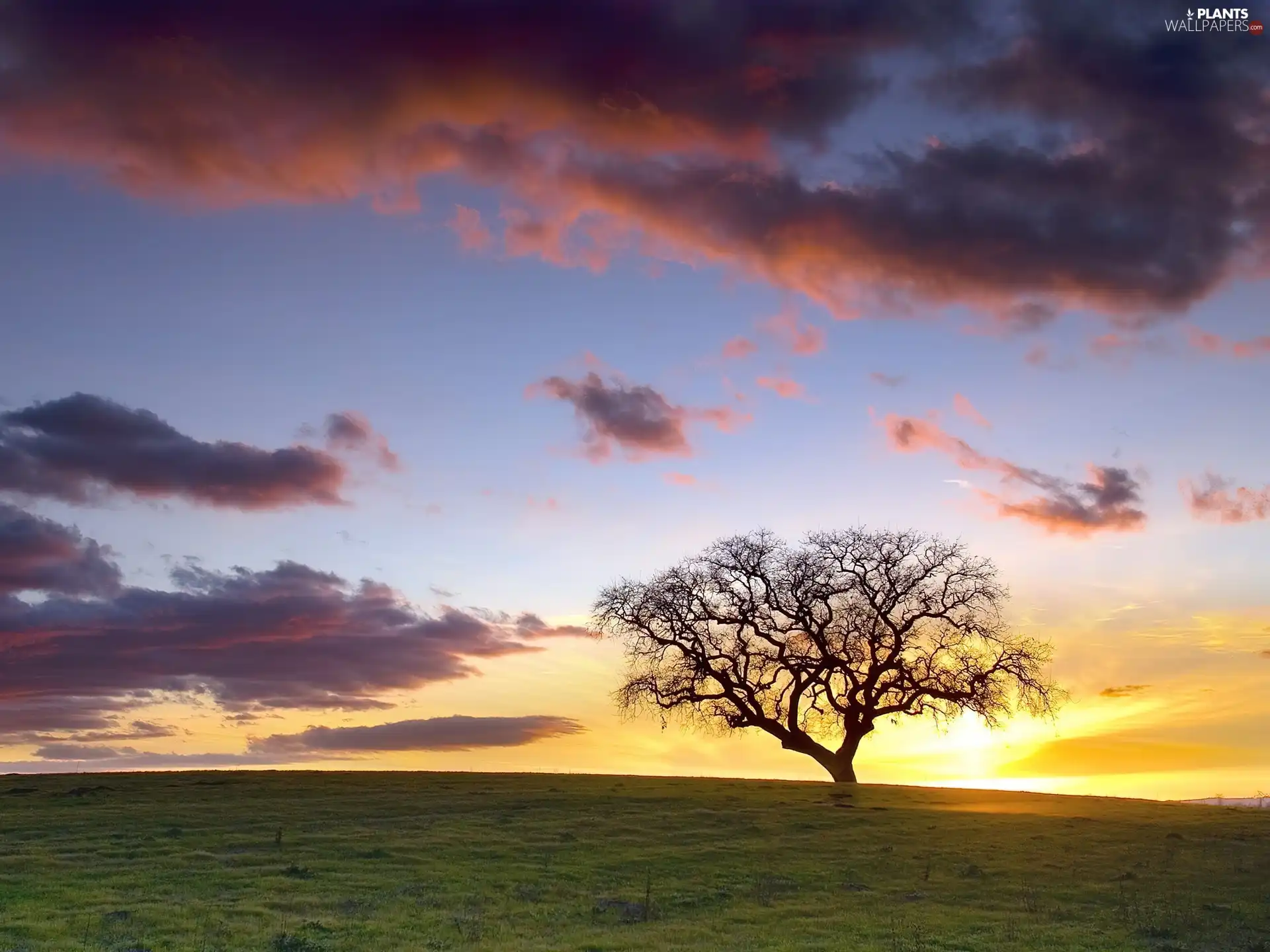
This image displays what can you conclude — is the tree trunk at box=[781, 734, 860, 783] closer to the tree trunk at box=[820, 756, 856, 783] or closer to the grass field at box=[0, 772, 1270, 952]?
the tree trunk at box=[820, 756, 856, 783]

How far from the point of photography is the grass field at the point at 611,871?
2455 cm

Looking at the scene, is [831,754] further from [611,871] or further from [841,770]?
[611,871]

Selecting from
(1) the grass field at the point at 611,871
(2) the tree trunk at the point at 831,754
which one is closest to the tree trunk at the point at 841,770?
(2) the tree trunk at the point at 831,754

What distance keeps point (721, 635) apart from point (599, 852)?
29107mm

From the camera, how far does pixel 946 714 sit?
59250 mm

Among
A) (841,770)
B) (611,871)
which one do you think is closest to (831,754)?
(841,770)

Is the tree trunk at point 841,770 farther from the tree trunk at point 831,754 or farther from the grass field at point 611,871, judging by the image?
the grass field at point 611,871

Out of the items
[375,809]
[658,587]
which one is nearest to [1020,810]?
[658,587]

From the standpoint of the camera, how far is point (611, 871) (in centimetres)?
3169

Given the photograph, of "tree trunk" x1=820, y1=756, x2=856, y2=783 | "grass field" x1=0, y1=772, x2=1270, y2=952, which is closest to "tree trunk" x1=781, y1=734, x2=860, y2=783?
"tree trunk" x1=820, y1=756, x2=856, y2=783

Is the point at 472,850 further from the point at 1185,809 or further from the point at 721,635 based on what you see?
the point at 1185,809

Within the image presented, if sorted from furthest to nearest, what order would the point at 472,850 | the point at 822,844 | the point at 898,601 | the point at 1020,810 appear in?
1. the point at 898,601
2. the point at 1020,810
3. the point at 822,844
4. the point at 472,850

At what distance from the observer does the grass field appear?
24547mm

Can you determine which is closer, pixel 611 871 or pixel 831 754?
pixel 611 871
